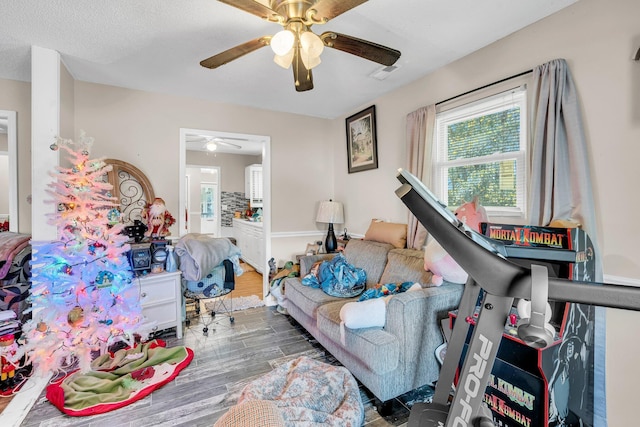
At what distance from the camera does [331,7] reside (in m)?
1.44

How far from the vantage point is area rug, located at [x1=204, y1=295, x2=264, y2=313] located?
365 centimetres

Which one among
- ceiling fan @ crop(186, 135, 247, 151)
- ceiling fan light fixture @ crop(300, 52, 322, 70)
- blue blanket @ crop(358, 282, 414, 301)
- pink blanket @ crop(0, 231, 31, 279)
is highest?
ceiling fan @ crop(186, 135, 247, 151)

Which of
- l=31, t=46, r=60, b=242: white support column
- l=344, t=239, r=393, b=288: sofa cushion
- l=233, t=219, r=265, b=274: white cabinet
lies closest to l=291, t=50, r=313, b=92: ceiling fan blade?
l=344, t=239, r=393, b=288: sofa cushion

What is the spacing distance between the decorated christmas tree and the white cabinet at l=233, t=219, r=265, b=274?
8.52ft

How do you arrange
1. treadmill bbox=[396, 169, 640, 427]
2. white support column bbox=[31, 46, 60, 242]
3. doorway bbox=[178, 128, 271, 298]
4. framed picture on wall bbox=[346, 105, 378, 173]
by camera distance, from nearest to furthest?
treadmill bbox=[396, 169, 640, 427] < white support column bbox=[31, 46, 60, 242] < framed picture on wall bbox=[346, 105, 378, 173] < doorway bbox=[178, 128, 271, 298]

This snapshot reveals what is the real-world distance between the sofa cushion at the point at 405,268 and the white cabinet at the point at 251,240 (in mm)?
2569

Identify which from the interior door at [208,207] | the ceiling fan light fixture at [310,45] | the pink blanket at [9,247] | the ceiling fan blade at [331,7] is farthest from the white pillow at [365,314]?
the interior door at [208,207]

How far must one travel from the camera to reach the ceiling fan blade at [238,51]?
1681mm

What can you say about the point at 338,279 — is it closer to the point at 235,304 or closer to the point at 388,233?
the point at 388,233

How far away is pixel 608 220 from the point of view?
1685mm

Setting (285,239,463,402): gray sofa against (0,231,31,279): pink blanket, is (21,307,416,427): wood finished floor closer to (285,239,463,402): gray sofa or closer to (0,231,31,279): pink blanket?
(285,239,463,402): gray sofa

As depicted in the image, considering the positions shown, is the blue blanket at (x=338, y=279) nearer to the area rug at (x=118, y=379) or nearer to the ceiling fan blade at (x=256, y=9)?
the area rug at (x=118, y=379)

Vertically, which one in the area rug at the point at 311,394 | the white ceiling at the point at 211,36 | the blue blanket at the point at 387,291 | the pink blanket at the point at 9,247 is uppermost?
the white ceiling at the point at 211,36

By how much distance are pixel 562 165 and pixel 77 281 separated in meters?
3.44
